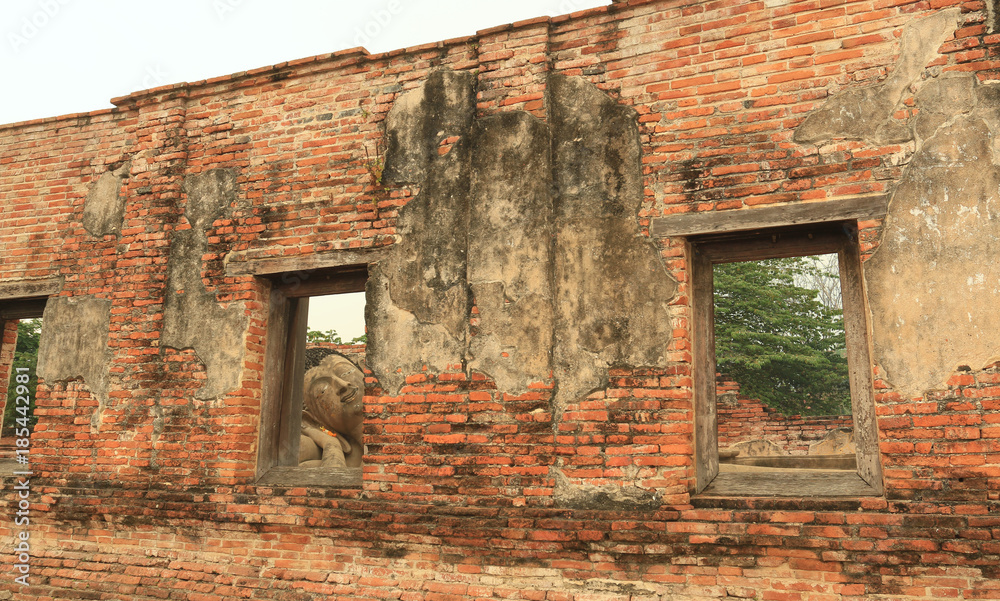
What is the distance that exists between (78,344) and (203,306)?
134 centimetres

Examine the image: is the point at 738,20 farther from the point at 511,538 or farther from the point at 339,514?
the point at 339,514

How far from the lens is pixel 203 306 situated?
557 centimetres

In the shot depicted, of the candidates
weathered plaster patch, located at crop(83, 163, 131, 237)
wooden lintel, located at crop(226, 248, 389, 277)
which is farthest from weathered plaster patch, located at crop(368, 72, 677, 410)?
weathered plaster patch, located at crop(83, 163, 131, 237)

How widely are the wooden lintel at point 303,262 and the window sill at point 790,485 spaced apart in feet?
9.44

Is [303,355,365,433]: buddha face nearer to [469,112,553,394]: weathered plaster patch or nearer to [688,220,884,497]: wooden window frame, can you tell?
[469,112,553,394]: weathered plaster patch

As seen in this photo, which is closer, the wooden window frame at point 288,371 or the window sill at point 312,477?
the window sill at point 312,477

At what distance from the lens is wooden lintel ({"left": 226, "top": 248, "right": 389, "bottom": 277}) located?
517cm

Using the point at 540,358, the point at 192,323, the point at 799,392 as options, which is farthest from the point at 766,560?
the point at 799,392

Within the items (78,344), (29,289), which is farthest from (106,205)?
(78,344)

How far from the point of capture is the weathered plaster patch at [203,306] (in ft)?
Answer: 17.8

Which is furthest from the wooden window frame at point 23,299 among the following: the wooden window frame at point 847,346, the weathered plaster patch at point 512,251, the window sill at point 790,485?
the window sill at point 790,485

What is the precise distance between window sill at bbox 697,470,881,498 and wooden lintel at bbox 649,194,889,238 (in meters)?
1.64

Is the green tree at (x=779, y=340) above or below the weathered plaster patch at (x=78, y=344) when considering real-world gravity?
above

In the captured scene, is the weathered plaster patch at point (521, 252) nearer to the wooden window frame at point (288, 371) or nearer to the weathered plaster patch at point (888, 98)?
the wooden window frame at point (288, 371)
